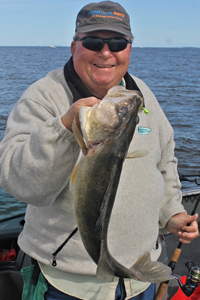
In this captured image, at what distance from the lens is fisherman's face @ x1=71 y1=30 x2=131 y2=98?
2.27m

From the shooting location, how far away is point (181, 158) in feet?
34.2

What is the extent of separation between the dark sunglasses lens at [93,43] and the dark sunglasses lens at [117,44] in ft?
0.27

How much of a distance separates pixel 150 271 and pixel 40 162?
3.26ft

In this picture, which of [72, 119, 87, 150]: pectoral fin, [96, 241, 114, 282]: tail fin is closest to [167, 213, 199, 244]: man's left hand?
[96, 241, 114, 282]: tail fin

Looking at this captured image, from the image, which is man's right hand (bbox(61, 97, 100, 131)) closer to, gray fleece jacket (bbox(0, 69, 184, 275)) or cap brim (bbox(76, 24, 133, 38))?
gray fleece jacket (bbox(0, 69, 184, 275))

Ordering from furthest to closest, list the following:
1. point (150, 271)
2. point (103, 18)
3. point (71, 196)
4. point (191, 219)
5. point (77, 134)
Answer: point (191, 219), point (103, 18), point (71, 196), point (150, 271), point (77, 134)

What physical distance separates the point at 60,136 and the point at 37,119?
51 cm

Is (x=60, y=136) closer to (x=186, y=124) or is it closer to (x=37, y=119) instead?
(x=37, y=119)

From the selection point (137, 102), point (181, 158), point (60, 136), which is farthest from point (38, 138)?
point (181, 158)

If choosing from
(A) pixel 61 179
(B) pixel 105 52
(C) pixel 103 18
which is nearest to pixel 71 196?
(A) pixel 61 179

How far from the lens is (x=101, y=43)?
2.25 metres

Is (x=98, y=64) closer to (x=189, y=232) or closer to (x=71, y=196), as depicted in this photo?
(x=71, y=196)

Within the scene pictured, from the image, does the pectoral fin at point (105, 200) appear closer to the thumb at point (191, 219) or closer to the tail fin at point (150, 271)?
the tail fin at point (150, 271)

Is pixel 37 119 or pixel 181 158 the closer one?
pixel 37 119
